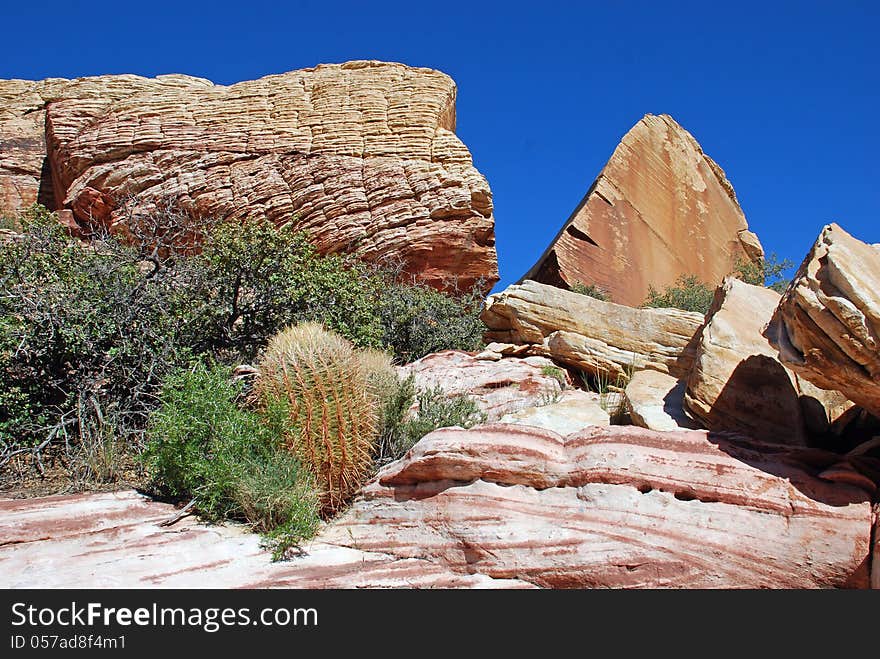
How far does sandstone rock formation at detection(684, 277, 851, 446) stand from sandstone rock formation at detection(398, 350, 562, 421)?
6.38ft

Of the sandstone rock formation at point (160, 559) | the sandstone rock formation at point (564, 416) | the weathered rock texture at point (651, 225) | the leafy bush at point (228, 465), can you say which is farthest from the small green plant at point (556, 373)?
the weathered rock texture at point (651, 225)

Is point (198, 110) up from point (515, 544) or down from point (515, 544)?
up

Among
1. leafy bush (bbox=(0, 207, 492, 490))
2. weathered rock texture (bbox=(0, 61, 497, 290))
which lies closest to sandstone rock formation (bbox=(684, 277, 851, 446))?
leafy bush (bbox=(0, 207, 492, 490))

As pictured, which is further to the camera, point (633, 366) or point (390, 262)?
A: point (390, 262)

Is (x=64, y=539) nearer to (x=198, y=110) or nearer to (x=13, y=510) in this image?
(x=13, y=510)

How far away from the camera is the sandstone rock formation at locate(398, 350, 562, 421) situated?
7410 mm

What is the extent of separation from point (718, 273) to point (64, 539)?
15.2 meters

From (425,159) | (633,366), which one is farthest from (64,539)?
(425,159)

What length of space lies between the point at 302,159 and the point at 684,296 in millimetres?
8662

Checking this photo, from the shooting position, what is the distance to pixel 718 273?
16.5 metres

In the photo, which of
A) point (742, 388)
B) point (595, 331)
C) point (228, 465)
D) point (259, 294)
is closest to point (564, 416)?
point (742, 388)

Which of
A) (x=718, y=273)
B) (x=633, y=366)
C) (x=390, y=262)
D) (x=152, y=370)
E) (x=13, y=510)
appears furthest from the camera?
(x=718, y=273)

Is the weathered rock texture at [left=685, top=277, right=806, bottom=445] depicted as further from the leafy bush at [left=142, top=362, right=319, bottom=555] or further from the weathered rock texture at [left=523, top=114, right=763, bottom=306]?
the weathered rock texture at [left=523, top=114, right=763, bottom=306]

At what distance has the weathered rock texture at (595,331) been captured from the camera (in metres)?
8.30
